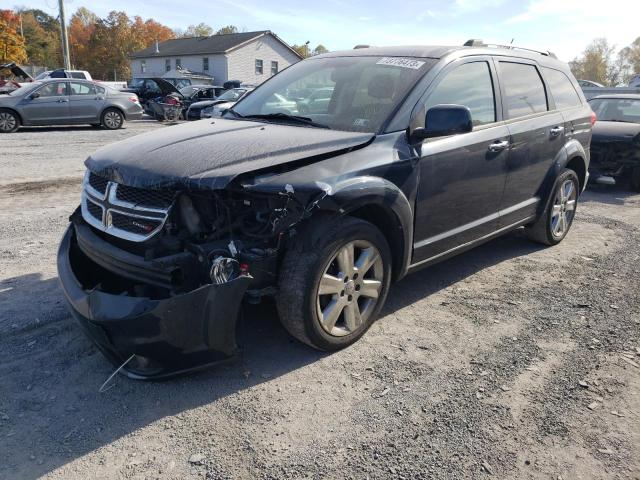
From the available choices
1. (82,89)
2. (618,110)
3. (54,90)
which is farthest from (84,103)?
(618,110)

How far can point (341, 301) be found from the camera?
3350mm

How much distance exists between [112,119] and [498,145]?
15.1 metres

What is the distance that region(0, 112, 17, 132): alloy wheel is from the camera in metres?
14.8

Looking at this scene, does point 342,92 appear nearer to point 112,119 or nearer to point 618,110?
point 618,110

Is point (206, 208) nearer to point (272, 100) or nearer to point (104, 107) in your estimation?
point (272, 100)

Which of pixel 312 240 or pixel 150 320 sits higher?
pixel 312 240

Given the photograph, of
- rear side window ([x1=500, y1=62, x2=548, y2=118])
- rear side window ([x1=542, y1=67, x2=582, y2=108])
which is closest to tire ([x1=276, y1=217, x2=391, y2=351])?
rear side window ([x1=500, y1=62, x2=548, y2=118])

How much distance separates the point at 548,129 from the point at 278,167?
326 cm

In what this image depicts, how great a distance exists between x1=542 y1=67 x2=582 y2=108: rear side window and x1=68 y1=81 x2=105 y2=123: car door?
47.1 feet

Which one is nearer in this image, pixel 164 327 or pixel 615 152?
pixel 164 327

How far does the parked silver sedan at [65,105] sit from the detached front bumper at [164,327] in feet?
47.6

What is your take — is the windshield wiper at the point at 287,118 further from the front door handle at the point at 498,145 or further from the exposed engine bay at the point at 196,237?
the front door handle at the point at 498,145

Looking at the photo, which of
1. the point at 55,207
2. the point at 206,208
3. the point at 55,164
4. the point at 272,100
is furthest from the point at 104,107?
the point at 206,208

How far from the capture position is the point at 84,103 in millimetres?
16047
